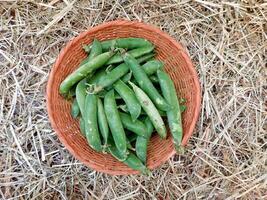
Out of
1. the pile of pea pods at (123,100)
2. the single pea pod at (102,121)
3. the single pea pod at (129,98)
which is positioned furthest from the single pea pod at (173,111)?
the single pea pod at (102,121)

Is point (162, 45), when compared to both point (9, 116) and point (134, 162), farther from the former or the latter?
point (9, 116)

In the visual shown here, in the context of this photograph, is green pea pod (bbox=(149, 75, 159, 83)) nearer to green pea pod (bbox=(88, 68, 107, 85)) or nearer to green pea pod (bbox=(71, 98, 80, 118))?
green pea pod (bbox=(88, 68, 107, 85))

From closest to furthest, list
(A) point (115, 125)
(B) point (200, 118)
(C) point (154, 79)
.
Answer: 1. (A) point (115, 125)
2. (C) point (154, 79)
3. (B) point (200, 118)

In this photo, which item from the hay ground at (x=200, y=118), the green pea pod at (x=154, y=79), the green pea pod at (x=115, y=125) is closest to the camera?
the green pea pod at (x=115, y=125)

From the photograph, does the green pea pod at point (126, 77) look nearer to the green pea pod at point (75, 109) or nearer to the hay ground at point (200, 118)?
the green pea pod at point (75, 109)

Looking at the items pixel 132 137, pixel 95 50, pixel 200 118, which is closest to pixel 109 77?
pixel 95 50

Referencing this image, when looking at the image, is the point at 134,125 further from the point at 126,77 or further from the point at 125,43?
the point at 125,43

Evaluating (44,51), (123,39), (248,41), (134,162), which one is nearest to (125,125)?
(134,162)

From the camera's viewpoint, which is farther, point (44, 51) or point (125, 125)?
point (44, 51)
